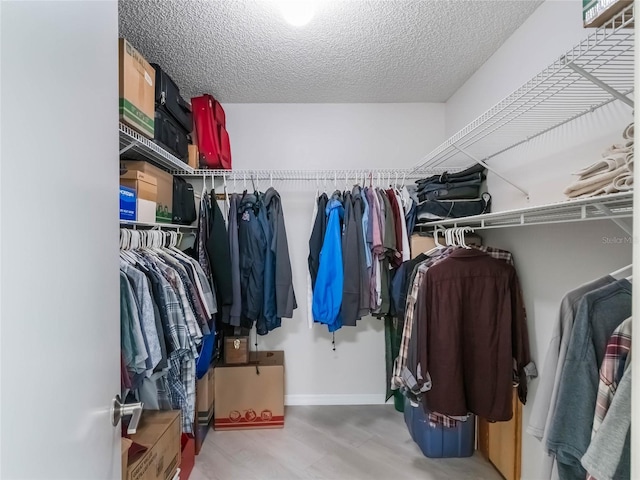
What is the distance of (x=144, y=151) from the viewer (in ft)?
5.28

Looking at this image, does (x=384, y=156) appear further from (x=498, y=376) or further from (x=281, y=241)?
(x=498, y=376)

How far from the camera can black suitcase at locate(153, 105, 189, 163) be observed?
163cm

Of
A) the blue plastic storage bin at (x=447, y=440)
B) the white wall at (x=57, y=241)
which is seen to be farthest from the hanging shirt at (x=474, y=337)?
the white wall at (x=57, y=241)

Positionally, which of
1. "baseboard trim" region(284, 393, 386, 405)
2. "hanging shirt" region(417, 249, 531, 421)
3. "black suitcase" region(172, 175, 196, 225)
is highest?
"black suitcase" region(172, 175, 196, 225)

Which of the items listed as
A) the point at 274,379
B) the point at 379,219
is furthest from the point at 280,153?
the point at 274,379

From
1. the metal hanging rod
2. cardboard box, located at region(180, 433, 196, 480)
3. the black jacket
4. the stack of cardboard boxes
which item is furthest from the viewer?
the metal hanging rod

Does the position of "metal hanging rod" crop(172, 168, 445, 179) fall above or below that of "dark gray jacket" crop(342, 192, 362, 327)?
above

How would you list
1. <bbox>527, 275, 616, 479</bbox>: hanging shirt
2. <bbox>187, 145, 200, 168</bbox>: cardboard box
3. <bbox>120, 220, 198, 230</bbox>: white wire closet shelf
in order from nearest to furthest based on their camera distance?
<bbox>527, 275, 616, 479</bbox>: hanging shirt, <bbox>120, 220, 198, 230</bbox>: white wire closet shelf, <bbox>187, 145, 200, 168</bbox>: cardboard box

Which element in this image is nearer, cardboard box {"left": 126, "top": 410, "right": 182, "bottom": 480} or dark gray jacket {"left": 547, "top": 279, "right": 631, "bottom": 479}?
dark gray jacket {"left": 547, "top": 279, "right": 631, "bottom": 479}

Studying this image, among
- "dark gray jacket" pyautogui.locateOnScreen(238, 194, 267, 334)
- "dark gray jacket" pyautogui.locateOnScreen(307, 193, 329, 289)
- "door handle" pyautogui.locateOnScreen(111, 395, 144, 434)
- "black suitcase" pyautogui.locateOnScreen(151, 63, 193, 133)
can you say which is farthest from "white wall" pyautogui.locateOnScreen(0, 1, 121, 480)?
"dark gray jacket" pyautogui.locateOnScreen(307, 193, 329, 289)

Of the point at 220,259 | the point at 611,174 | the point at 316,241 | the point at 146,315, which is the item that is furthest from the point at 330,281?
the point at 611,174

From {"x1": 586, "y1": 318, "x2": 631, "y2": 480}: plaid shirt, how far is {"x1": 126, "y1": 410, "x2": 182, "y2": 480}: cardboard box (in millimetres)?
1502

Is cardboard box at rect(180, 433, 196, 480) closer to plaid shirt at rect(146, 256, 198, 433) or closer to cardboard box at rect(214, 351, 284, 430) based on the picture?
plaid shirt at rect(146, 256, 198, 433)

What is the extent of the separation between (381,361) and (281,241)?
1.36m
